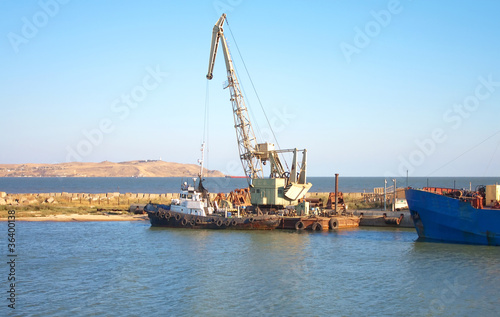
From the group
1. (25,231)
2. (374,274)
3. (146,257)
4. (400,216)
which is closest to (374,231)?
(400,216)

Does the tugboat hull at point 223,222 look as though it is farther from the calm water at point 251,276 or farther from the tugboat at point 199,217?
the calm water at point 251,276

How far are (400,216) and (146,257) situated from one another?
26695mm

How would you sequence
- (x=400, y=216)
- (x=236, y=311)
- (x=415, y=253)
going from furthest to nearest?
(x=400, y=216) < (x=415, y=253) < (x=236, y=311)

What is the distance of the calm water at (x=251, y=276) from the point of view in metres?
19.9

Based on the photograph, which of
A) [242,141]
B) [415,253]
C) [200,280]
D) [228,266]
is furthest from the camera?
[242,141]

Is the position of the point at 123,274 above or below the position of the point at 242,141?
below

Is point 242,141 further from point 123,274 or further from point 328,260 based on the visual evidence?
point 123,274

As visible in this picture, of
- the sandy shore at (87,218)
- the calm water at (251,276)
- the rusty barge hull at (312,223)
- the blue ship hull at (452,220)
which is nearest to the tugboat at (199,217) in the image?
the rusty barge hull at (312,223)

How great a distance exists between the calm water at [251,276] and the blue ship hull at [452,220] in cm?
113

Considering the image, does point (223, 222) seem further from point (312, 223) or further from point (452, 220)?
point (452, 220)

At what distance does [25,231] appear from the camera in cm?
4119

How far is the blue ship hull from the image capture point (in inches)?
1299

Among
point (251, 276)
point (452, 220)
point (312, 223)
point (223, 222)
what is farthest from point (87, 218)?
point (452, 220)

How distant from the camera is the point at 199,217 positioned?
43219mm
